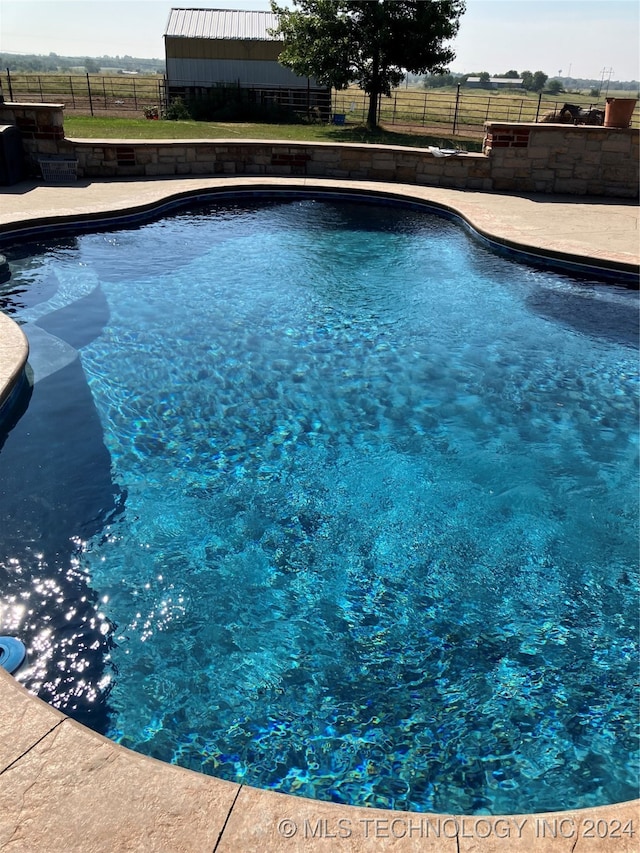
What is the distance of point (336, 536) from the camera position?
4547 millimetres

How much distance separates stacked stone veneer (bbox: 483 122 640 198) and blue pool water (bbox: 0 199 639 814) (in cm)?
631

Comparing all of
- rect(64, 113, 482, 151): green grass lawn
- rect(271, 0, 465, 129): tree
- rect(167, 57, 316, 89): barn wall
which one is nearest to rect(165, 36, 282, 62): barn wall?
rect(167, 57, 316, 89): barn wall

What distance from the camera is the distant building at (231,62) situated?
30.1 m

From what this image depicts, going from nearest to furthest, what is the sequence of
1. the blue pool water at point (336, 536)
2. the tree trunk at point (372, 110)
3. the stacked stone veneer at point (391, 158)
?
the blue pool water at point (336, 536) → the stacked stone veneer at point (391, 158) → the tree trunk at point (372, 110)

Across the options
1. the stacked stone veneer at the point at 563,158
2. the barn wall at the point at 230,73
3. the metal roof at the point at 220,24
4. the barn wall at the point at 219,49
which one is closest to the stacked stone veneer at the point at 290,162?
the stacked stone veneer at the point at 563,158

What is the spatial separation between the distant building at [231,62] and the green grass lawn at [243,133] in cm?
769

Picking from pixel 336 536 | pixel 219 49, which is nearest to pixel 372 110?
pixel 219 49

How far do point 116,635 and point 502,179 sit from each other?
13080 mm

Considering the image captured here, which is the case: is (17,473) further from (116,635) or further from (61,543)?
(116,635)

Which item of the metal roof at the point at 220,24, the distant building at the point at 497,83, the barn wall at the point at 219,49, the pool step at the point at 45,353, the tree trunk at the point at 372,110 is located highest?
the distant building at the point at 497,83

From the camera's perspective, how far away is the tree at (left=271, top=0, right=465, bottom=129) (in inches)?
870

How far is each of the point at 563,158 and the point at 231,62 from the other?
2279 cm

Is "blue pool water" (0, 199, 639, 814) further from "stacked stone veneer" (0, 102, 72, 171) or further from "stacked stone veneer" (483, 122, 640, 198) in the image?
"stacked stone veneer" (483, 122, 640, 198)

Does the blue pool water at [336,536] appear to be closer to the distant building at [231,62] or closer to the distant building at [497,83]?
the distant building at [231,62]
